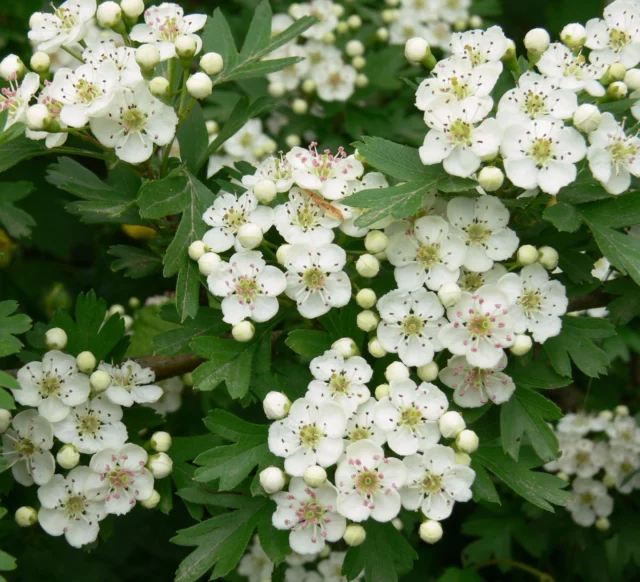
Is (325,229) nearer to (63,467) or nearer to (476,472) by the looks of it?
(476,472)

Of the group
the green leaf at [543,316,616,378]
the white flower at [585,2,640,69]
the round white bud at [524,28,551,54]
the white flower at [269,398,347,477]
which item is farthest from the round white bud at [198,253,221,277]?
the white flower at [585,2,640,69]

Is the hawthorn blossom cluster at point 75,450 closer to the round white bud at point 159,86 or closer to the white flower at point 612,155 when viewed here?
the round white bud at point 159,86

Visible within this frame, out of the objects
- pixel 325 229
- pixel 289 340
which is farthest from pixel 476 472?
pixel 325 229

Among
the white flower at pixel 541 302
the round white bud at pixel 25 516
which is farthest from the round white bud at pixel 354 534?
the round white bud at pixel 25 516

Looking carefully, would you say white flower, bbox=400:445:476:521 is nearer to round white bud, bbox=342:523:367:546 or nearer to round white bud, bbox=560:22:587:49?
round white bud, bbox=342:523:367:546

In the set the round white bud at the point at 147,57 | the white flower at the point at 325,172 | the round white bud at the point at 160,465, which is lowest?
the round white bud at the point at 160,465

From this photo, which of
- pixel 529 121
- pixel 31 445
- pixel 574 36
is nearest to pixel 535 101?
pixel 529 121
